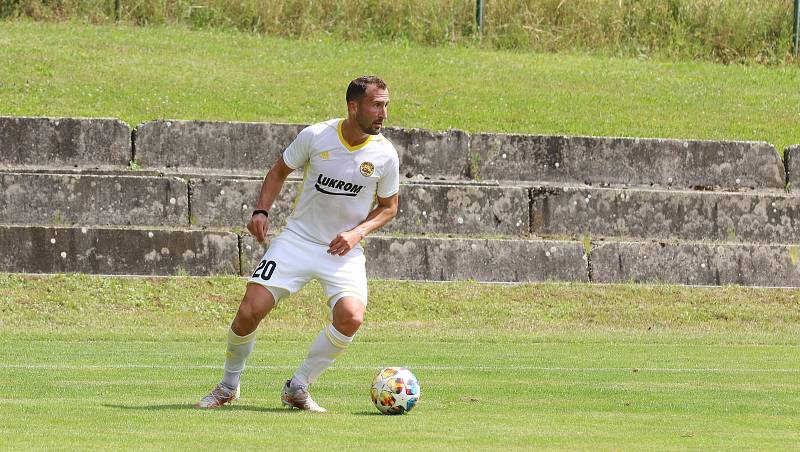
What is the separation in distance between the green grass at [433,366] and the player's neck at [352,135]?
184cm

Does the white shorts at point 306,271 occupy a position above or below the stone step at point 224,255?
above

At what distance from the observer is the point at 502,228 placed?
761 inches

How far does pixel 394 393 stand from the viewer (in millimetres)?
9289

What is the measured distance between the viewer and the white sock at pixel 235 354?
9664mm

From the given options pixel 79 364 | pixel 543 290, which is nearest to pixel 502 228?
pixel 543 290

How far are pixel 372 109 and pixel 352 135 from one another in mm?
328

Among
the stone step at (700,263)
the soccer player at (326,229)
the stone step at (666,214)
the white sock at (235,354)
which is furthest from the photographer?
the stone step at (666,214)

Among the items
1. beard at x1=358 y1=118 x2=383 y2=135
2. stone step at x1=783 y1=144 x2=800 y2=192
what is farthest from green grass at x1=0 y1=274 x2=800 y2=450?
stone step at x1=783 y1=144 x2=800 y2=192

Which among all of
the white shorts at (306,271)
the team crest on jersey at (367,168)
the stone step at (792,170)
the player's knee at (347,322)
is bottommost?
the stone step at (792,170)

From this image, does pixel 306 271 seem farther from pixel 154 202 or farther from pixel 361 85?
pixel 154 202

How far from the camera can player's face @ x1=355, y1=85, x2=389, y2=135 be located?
31.0 ft

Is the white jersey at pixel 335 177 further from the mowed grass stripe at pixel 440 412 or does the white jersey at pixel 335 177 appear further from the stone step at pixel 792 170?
the stone step at pixel 792 170

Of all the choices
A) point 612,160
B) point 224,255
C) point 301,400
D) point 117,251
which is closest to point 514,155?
point 612,160

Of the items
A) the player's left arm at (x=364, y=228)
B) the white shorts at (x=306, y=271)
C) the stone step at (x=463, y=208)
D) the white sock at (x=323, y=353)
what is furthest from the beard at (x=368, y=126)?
the stone step at (x=463, y=208)
